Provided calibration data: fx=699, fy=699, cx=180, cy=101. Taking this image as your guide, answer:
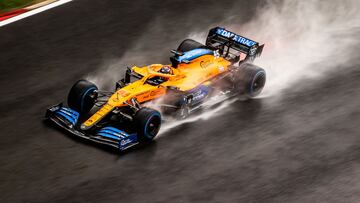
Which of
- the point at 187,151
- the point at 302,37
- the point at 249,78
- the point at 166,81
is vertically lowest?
the point at 187,151

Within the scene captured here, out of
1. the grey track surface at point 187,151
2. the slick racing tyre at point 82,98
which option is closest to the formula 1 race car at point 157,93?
the slick racing tyre at point 82,98

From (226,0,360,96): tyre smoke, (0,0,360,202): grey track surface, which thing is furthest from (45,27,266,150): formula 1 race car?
(226,0,360,96): tyre smoke

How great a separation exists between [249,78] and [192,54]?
4.54 feet

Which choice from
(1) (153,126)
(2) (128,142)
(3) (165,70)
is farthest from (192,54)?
(2) (128,142)

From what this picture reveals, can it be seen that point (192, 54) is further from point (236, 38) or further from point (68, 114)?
point (68, 114)

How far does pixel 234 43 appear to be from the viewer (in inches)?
651

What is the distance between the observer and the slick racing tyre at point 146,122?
43.8ft

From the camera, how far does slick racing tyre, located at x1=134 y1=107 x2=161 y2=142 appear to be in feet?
43.8

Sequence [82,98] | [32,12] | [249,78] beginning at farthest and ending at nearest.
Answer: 1. [32,12]
2. [249,78]
3. [82,98]

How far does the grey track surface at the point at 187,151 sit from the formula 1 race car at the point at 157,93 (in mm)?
311

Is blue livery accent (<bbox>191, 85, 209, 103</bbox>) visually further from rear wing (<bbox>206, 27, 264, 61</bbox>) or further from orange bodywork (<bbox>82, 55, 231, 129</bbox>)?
rear wing (<bbox>206, 27, 264, 61</bbox>)

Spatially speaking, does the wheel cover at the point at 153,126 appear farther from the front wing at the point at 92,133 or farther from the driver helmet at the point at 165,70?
the driver helmet at the point at 165,70

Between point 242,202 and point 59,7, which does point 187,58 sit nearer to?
point 242,202

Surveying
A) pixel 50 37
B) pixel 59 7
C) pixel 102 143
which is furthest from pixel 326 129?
pixel 59 7
